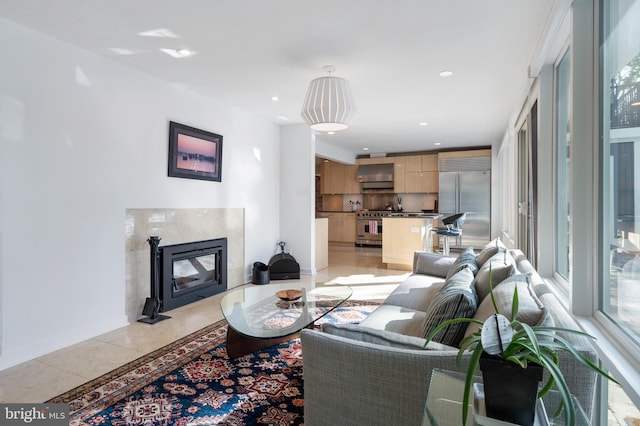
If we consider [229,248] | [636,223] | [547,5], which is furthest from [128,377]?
[547,5]

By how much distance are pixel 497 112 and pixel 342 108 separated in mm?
3028

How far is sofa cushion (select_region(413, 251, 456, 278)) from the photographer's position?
3535 millimetres

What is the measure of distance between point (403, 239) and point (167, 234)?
4.06 m

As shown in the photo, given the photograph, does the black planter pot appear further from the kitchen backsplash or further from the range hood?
the kitchen backsplash

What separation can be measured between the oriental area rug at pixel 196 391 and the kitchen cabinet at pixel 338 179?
718cm

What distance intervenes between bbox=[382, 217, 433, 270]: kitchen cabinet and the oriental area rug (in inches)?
152

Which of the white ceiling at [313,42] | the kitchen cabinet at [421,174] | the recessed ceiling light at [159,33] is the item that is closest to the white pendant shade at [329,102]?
the white ceiling at [313,42]

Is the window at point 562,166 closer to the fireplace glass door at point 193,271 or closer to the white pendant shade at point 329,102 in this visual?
the white pendant shade at point 329,102

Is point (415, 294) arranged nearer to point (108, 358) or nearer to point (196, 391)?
point (196, 391)

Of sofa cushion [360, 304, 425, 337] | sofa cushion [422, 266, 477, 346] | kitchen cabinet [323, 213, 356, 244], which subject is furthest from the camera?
kitchen cabinet [323, 213, 356, 244]

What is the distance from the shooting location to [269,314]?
251 cm

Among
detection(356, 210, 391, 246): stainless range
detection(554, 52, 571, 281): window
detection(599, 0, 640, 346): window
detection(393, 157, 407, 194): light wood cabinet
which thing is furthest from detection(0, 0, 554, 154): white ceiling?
detection(356, 210, 391, 246): stainless range

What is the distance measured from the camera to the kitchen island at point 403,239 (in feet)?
20.2

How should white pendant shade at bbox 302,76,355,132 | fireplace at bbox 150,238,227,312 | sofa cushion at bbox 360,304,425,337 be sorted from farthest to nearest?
1. fireplace at bbox 150,238,227,312
2. white pendant shade at bbox 302,76,355,132
3. sofa cushion at bbox 360,304,425,337
